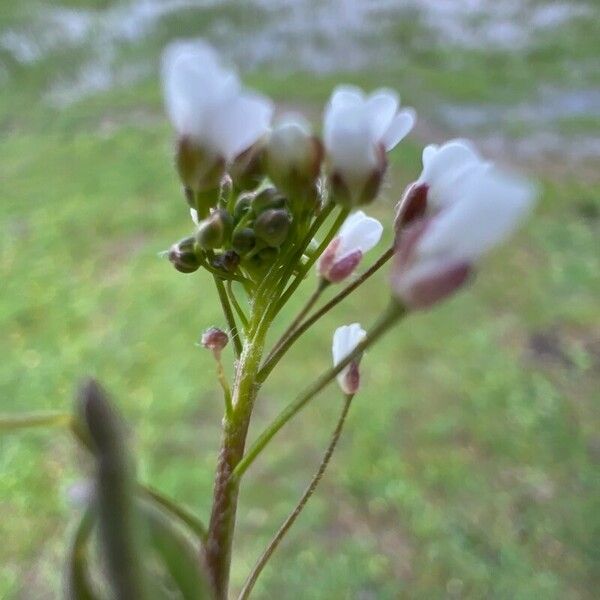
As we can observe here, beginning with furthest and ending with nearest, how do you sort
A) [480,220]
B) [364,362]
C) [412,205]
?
1. [364,362]
2. [412,205]
3. [480,220]

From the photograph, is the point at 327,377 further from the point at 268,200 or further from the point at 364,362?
the point at 364,362

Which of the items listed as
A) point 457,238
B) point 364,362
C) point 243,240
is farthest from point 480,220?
point 364,362

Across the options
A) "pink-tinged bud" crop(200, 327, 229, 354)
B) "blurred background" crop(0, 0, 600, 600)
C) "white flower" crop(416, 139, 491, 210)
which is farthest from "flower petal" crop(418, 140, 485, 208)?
"blurred background" crop(0, 0, 600, 600)

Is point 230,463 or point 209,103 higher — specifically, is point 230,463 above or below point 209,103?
below

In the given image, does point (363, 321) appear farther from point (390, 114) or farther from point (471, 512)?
point (390, 114)

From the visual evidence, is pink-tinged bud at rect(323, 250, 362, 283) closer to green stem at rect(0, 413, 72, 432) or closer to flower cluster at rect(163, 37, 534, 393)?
flower cluster at rect(163, 37, 534, 393)

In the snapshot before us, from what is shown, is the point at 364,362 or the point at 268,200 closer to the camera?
the point at 268,200

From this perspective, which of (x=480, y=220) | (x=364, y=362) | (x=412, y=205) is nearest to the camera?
(x=480, y=220)
